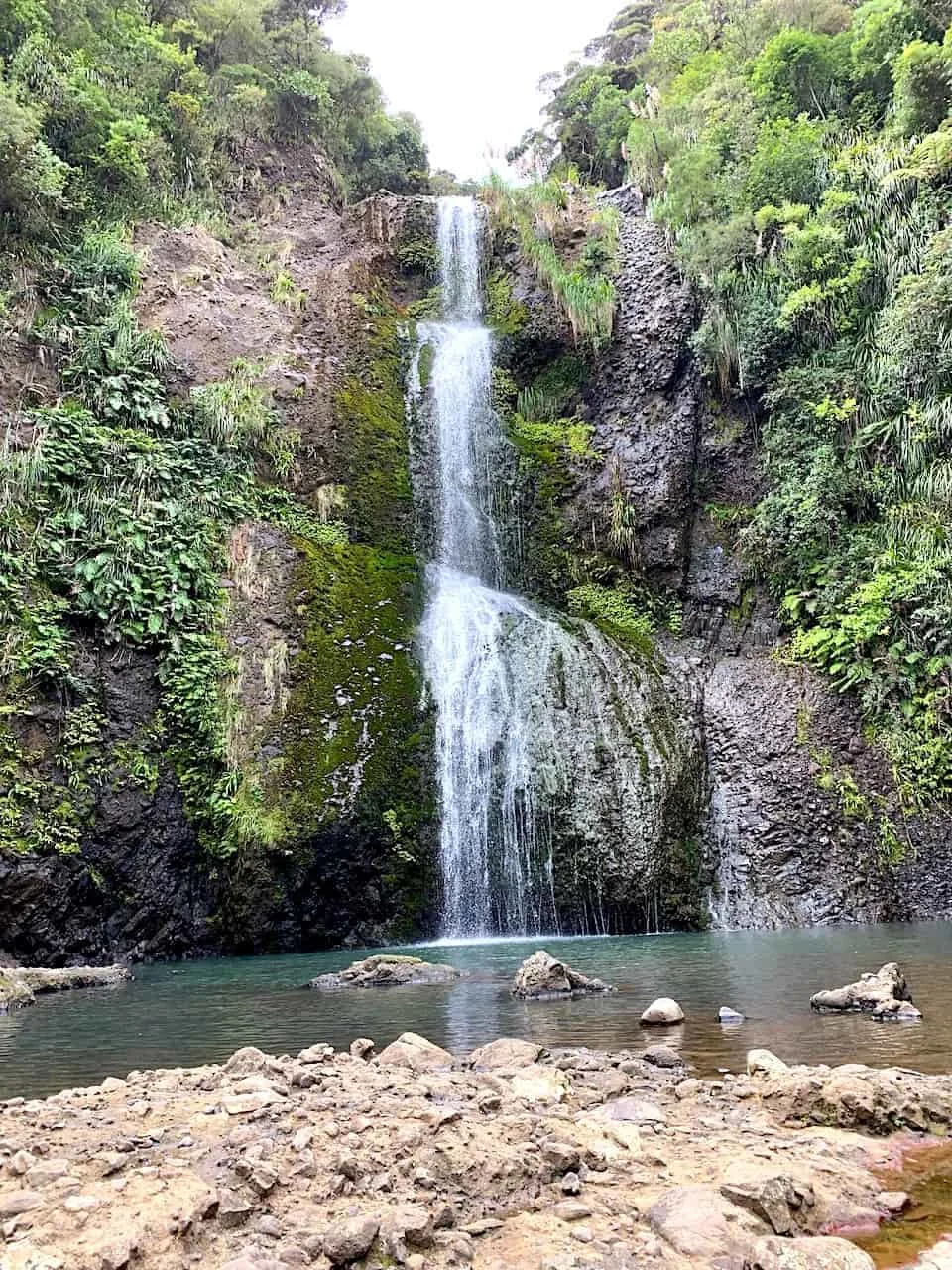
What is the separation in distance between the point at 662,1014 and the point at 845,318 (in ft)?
45.6

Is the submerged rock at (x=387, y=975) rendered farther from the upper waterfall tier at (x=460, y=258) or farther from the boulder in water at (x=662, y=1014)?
the upper waterfall tier at (x=460, y=258)

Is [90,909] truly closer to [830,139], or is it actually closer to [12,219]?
[12,219]

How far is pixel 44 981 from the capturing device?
26.5 feet

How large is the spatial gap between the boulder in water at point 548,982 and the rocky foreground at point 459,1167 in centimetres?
240

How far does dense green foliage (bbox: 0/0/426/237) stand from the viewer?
599 inches

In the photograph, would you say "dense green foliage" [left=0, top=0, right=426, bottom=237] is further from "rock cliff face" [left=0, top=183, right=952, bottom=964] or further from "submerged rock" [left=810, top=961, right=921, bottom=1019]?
"submerged rock" [left=810, top=961, right=921, bottom=1019]

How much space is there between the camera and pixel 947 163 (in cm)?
1458

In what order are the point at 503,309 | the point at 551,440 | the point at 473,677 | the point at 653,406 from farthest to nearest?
the point at 503,309 < the point at 551,440 < the point at 653,406 < the point at 473,677

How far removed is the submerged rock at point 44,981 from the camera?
7262 millimetres

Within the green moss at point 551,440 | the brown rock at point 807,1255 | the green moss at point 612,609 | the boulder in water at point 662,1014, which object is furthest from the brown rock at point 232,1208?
the green moss at point 551,440

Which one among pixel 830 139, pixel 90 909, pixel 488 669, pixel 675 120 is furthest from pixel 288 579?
pixel 675 120

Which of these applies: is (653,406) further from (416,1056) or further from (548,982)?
(416,1056)

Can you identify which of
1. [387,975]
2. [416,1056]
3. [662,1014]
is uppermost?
[416,1056]

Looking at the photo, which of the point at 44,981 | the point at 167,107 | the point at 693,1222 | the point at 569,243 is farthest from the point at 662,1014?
the point at 167,107
